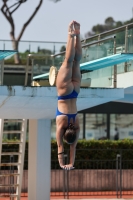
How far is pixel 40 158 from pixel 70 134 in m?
10.5

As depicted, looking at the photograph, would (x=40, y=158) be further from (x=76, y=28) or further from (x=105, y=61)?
(x=76, y=28)

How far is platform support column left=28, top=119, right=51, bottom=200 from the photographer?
2389 centimetres

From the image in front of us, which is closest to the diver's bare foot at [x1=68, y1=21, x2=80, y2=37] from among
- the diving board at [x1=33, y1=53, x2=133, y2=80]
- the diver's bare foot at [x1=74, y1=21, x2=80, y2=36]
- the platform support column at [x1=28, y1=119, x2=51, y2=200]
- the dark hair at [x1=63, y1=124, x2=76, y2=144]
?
the diver's bare foot at [x1=74, y1=21, x2=80, y2=36]

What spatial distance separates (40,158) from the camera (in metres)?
23.9

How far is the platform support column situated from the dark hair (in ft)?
33.6

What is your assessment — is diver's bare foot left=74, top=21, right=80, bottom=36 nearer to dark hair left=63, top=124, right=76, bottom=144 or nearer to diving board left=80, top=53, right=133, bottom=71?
dark hair left=63, top=124, right=76, bottom=144

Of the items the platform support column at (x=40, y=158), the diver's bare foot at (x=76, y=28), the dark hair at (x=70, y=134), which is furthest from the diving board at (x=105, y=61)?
the diver's bare foot at (x=76, y=28)

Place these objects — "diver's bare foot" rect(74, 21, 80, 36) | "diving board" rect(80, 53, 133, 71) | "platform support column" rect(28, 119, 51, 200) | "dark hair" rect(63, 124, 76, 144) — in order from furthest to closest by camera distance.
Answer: "platform support column" rect(28, 119, 51, 200) → "diving board" rect(80, 53, 133, 71) → "dark hair" rect(63, 124, 76, 144) → "diver's bare foot" rect(74, 21, 80, 36)

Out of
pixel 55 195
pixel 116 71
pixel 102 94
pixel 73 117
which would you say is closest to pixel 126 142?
pixel 55 195

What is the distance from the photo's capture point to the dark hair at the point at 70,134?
13.5m

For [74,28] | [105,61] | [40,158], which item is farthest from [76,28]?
[40,158]

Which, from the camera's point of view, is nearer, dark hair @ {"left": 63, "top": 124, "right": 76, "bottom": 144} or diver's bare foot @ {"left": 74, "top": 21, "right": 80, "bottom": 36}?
diver's bare foot @ {"left": 74, "top": 21, "right": 80, "bottom": 36}

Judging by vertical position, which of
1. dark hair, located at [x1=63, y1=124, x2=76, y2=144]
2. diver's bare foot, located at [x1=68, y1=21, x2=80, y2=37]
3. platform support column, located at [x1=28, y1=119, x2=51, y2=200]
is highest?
diver's bare foot, located at [x1=68, y1=21, x2=80, y2=37]

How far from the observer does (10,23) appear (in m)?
71.7
